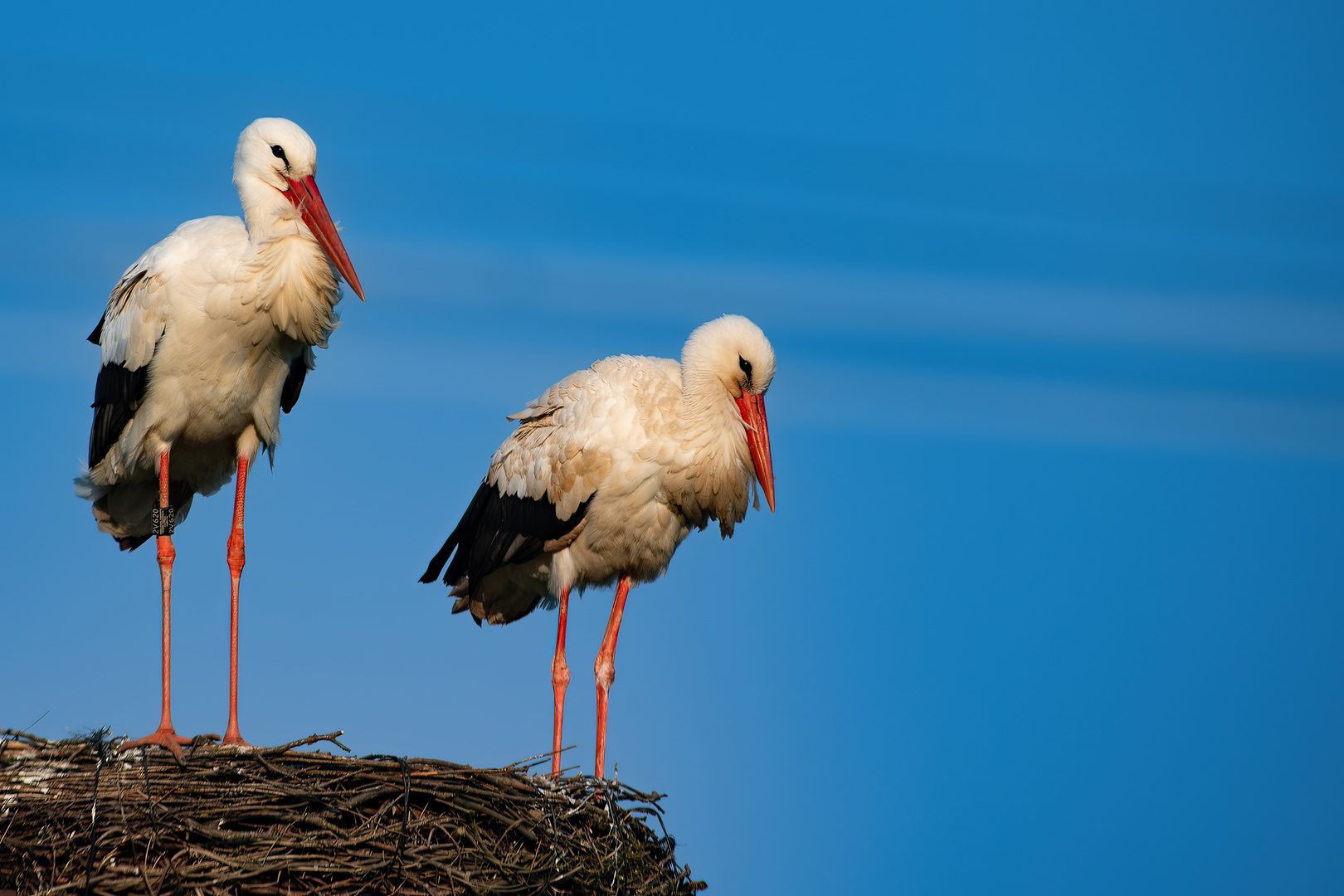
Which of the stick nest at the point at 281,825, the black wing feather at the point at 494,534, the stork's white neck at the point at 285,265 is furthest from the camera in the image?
the black wing feather at the point at 494,534

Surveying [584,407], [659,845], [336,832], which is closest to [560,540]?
[584,407]

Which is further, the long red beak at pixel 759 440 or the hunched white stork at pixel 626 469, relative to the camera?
the long red beak at pixel 759 440

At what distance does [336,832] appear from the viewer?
554 cm

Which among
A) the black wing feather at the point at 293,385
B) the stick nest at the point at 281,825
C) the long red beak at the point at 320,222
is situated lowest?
the stick nest at the point at 281,825

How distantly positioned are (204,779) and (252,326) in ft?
6.45

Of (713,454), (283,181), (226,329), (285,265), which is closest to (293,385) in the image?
(226,329)

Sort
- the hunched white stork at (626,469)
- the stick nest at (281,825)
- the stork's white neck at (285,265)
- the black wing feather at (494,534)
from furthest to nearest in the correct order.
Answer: the black wing feather at (494,534), the hunched white stork at (626,469), the stork's white neck at (285,265), the stick nest at (281,825)

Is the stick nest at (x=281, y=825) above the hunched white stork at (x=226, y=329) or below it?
below

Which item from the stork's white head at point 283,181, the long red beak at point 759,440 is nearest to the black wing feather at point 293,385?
the stork's white head at point 283,181

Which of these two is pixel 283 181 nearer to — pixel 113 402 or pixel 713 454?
pixel 113 402

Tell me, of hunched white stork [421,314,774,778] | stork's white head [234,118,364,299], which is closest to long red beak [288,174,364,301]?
stork's white head [234,118,364,299]

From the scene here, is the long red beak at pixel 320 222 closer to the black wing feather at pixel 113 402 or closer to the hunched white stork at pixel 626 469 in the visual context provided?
the black wing feather at pixel 113 402

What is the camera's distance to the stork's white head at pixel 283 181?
6.71 meters

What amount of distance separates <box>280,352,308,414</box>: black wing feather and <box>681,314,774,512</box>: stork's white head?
68.2 inches
